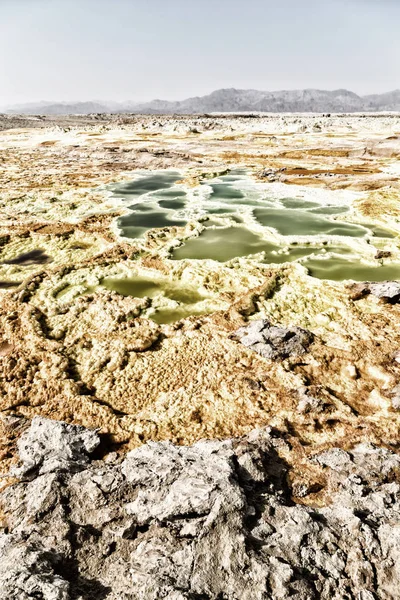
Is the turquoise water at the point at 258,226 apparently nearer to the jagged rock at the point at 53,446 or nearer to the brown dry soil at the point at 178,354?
the brown dry soil at the point at 178,354

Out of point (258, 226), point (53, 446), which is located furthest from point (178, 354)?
point (258, 226)

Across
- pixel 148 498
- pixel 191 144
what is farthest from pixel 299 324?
pixel 191 144

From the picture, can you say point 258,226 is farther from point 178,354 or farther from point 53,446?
point 53,446

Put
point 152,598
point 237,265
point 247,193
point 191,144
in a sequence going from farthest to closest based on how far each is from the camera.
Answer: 1. point 191,144
2. point 247,193
3. point 237,265
4. point 152,598

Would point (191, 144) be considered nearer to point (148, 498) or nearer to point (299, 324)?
point (299, 324)

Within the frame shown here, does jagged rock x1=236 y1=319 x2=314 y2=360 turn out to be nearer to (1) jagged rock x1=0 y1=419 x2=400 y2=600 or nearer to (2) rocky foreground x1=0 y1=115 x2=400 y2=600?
(2) rocky foreground x1=0 y1=115 x2=400 y2=600

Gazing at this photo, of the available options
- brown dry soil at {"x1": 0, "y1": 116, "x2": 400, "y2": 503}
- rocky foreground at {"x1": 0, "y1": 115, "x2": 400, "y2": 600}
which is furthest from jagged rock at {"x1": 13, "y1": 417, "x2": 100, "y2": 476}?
brown dry soil at {"x1": 0, "y1": 116, "x2": 400, "y2": 503}

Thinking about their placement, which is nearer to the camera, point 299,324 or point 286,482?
point 286,482
